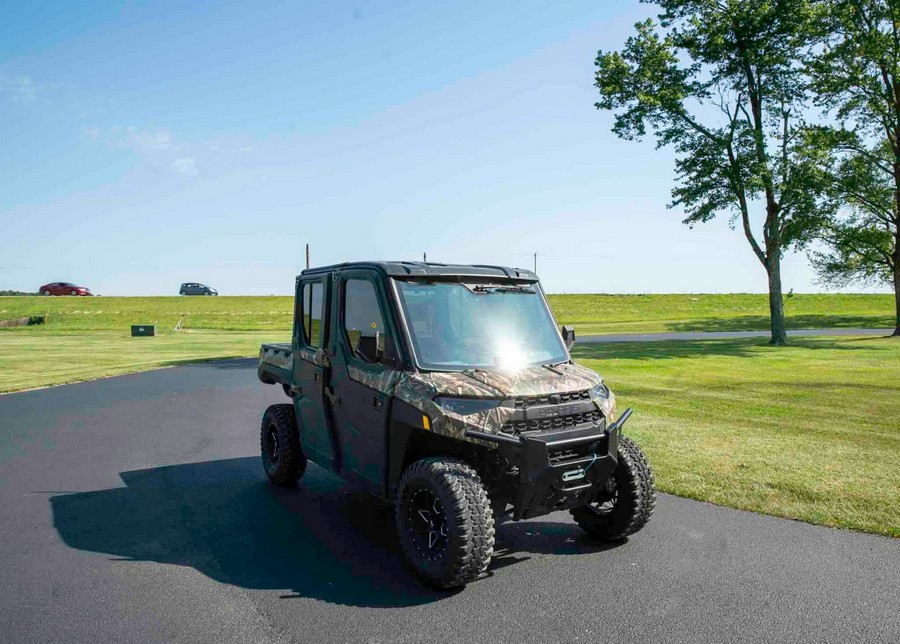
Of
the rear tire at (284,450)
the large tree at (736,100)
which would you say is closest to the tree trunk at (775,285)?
the large tree at (736,100)

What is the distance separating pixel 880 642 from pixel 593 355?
21.8 meters

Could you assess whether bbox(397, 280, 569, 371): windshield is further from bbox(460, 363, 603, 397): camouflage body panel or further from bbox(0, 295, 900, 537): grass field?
bbox(0, 295, 900, 537): grass field

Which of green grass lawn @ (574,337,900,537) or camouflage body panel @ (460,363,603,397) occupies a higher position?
camouflage body panel @ (460,363,603,397)

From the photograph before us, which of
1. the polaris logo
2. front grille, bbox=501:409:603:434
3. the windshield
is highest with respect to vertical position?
the windshield

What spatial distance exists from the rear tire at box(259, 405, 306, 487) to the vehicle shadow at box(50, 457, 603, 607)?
164 millimetres

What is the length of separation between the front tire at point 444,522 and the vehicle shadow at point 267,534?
23cm

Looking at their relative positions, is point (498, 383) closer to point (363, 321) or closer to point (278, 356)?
point (363, 321)

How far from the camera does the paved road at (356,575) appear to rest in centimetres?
433

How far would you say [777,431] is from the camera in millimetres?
10891

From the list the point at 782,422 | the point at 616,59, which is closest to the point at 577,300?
the point at 616,59

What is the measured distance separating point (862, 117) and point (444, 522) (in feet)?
114

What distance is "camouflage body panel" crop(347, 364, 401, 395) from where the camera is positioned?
5.44 meters

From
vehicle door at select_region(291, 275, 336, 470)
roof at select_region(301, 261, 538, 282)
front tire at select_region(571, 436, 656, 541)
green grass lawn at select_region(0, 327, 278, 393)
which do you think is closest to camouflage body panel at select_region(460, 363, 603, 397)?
front tire at select_region(571, 436, 656, 541)

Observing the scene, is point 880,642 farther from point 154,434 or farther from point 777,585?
point 154,434
